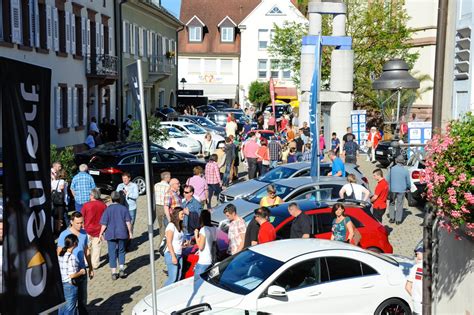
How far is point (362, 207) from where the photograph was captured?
13.1 meters

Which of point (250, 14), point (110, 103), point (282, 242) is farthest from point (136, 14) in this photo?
point (282, 242)

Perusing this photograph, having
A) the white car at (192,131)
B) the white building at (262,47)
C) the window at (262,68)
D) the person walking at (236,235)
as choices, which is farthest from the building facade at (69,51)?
the window at (262,68)

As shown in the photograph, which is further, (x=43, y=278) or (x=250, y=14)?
(x=250, y=14)

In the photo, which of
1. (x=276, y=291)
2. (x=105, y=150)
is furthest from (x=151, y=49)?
(x=276, y=291)

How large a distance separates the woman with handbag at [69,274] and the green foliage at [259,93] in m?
55.5

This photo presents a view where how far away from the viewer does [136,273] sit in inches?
516

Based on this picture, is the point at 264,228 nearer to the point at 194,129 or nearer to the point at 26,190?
the point at 26,190

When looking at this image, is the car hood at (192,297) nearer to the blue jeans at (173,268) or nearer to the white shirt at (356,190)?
the blue jeans at (173,268)

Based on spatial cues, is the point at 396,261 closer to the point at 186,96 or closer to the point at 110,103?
the point at 110,103

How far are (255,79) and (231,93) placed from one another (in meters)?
2.85

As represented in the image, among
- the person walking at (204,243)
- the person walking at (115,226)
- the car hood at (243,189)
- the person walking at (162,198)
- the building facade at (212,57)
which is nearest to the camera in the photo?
the person walking at (204,243)

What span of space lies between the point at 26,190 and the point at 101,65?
29696 mm

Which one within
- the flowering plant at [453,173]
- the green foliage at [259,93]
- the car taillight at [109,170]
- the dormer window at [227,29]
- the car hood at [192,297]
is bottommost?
the car hood at [192,297]

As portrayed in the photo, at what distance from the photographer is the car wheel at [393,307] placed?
942cm
